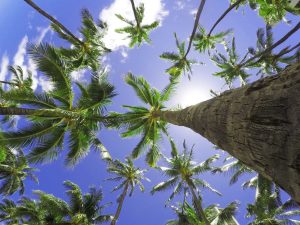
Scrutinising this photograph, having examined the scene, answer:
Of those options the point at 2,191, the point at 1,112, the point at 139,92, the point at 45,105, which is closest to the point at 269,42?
the point at 139,92

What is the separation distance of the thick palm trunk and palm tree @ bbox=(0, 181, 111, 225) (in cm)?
1353

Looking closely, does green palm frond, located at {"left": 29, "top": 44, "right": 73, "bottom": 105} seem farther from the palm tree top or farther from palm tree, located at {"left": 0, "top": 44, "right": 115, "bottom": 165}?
the palm tree top

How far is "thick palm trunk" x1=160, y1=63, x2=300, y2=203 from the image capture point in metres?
2.11

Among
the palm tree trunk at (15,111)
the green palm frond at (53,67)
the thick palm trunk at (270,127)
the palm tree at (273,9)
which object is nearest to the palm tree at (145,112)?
the green palm frond at (53,67)

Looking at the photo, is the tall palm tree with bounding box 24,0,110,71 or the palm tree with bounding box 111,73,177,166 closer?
the palm tree with bounding box 111,73,177,166

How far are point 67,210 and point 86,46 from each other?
29.3 feet

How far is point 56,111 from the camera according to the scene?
10719mm

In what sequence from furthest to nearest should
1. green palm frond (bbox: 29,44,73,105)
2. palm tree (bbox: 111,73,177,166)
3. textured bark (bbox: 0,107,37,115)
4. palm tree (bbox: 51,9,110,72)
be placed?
palm tree (bbox: 51,9,110,72)
palm tree (bbox: 111,73,177,166)
green palm frond (bbox: 29,44,73,105)
textured bark (bbox: 0,107,37,115)

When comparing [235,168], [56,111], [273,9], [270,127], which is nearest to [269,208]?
[235,168]

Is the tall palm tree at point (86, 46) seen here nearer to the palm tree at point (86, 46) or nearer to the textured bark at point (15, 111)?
the palm tree at point (86, 46)

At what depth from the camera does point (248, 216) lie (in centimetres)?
1658

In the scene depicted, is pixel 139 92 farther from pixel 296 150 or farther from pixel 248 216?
pixel 296 150

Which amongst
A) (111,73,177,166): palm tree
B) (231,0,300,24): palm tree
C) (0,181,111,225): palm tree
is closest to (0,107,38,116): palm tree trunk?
A: (111,73,177,166): palm tree

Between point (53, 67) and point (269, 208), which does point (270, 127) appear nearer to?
point (53, 67)
